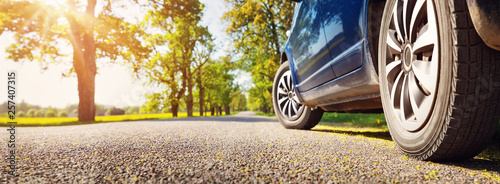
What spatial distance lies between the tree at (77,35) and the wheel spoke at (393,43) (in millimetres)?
11617

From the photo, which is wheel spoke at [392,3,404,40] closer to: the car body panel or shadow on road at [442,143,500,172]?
the car body panel

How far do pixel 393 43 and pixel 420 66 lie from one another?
313 mm

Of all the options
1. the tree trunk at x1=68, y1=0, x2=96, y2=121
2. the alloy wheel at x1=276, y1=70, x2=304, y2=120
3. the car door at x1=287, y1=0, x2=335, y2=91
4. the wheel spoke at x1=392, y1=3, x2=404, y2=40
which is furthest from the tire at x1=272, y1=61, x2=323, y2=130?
the tree trunk at x1=68, y1=0, x2=96, y2=121

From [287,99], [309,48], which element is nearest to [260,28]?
[287,99]

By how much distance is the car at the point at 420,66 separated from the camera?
48.6 inches

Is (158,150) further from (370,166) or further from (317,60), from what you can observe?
(317,60)

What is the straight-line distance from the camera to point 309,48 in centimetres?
309

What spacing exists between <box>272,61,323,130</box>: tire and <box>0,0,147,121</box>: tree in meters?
9.53

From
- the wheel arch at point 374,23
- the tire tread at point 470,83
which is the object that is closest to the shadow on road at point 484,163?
the tire tread at point 470,83

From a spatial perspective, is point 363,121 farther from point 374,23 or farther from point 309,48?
point 374,23

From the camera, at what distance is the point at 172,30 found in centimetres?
2069

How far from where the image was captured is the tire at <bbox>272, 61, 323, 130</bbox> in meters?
3.96

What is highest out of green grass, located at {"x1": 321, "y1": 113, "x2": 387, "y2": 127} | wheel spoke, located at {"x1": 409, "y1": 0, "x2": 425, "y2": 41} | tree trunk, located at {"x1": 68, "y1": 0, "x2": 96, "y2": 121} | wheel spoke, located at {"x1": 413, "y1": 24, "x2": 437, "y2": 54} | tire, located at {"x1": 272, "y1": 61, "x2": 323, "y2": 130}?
tree trunk, located at {"x1": 68, "y1": 0, "x2": 96, "y2": 121}

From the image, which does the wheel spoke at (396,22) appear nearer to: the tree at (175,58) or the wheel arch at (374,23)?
the wheel arch at (374,23)
